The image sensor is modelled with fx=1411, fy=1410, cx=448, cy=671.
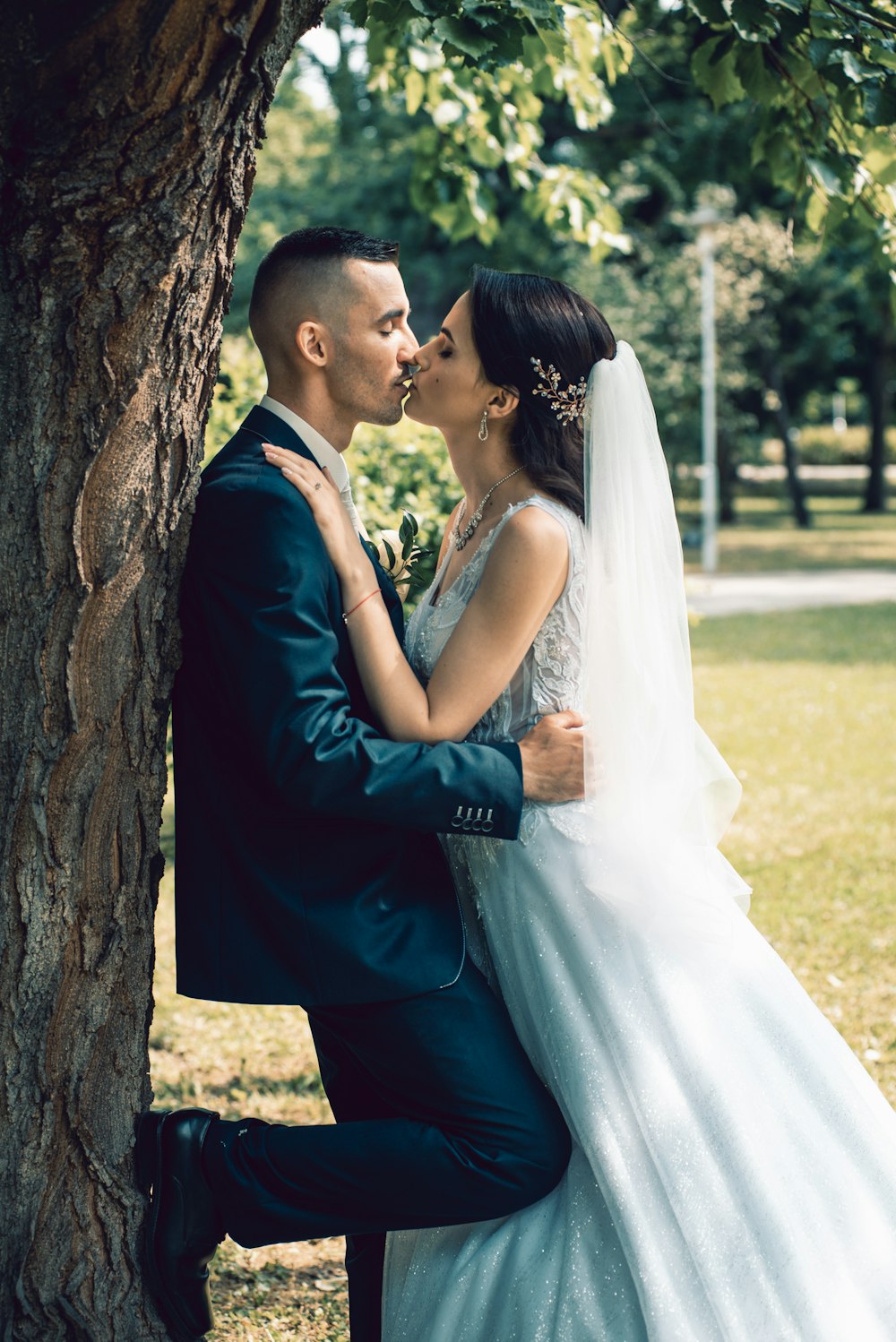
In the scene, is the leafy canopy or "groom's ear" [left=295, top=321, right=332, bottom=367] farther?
the leafy canopy

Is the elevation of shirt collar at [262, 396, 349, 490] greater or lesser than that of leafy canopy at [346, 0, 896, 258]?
lesser

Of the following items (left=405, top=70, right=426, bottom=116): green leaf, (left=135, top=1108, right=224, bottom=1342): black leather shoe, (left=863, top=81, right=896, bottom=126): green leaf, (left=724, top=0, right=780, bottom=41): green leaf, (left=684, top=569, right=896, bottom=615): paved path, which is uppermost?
(left=405, top=70, right=426, bottom=116): green leaf

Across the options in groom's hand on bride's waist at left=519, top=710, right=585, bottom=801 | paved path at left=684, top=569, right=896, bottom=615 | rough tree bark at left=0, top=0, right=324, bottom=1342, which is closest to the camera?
rough tree bark at left=0, top=0, right=324, bottom=1342

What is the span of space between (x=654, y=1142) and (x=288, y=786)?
0.98 metres

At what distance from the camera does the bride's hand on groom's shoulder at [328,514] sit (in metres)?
2.62

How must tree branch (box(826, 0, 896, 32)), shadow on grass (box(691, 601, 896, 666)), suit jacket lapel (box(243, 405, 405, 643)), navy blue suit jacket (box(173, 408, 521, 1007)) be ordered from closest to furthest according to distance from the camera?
navy blue suit jacket (box(173, 408, 521, 1007)) < suit jacket lapel (box(243, 405, 405, 643)) < tree branch (box(826, 0, 896, 32)) < shadow on grass (box(691, 601, 896, 666))

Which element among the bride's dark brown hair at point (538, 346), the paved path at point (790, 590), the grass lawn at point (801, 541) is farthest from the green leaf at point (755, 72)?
the grass lawn at point (801, 541)

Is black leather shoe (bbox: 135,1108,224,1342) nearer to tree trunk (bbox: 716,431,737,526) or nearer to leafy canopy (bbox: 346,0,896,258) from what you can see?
leafy canopy (bbox: 346,0,896,258)

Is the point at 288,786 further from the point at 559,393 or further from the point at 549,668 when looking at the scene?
the point at 559,393

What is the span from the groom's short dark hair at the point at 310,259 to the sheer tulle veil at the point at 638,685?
21.9 inches

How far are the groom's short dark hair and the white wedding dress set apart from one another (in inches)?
23.9

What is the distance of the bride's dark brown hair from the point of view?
296 centimetres

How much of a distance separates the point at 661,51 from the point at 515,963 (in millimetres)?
23696

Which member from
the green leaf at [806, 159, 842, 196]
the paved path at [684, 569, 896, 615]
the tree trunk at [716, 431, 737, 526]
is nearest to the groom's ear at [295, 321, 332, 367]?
the green leaf at [806, 159, 842, 196]
